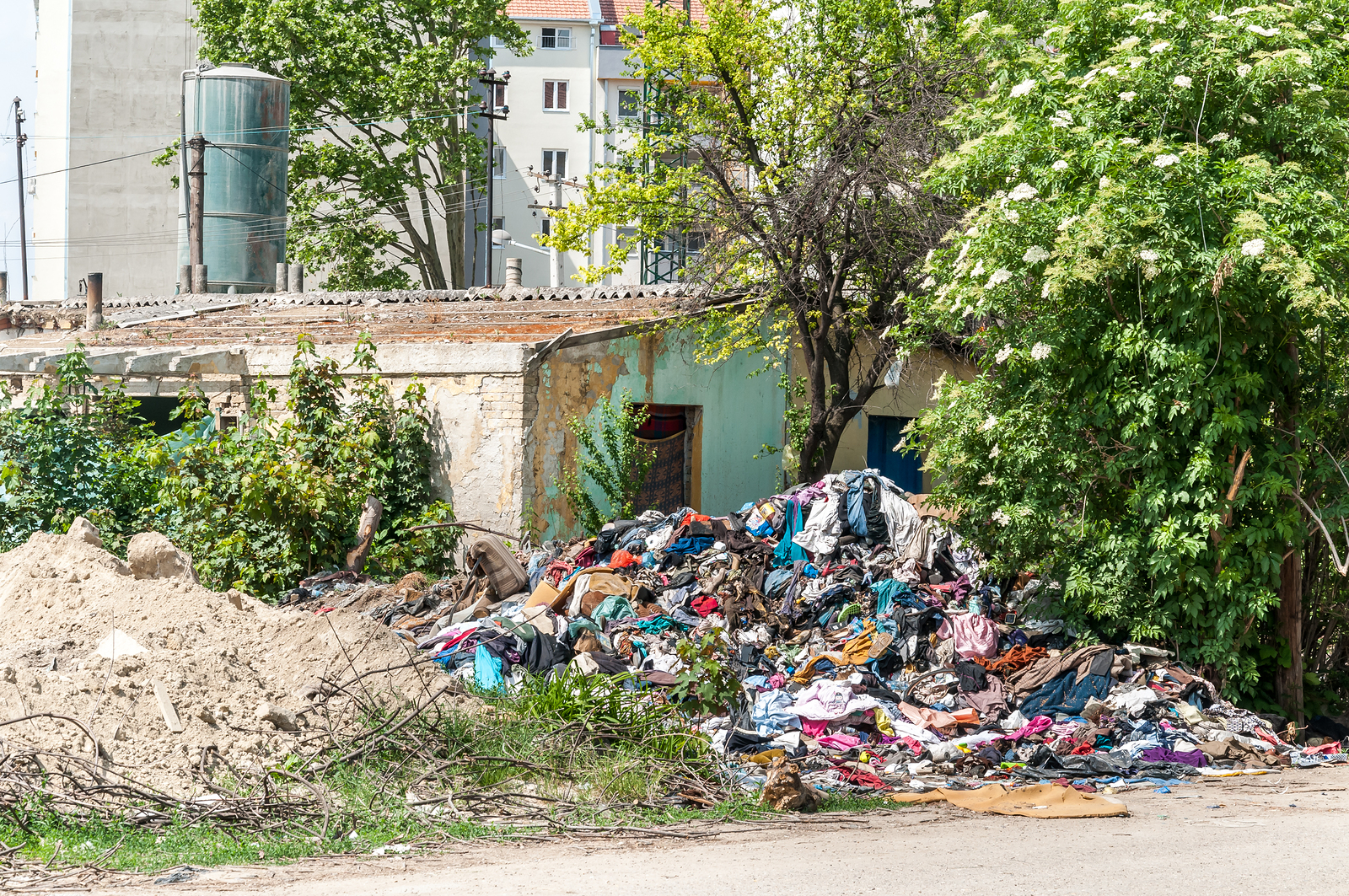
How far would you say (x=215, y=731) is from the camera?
6.37 meters

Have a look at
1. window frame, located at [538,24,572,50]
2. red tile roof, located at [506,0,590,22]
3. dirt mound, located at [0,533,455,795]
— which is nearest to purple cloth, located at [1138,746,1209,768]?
dirt mound, located at [0,533,455,795]

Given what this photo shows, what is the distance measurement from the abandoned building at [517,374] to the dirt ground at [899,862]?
7708 mm

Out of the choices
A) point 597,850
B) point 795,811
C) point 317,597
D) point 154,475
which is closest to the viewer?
point 597,850

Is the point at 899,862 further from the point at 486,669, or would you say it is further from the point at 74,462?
the point at 74,462

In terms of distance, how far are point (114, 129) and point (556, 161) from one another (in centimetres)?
1694

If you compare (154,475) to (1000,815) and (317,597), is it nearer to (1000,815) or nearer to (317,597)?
(317,597)

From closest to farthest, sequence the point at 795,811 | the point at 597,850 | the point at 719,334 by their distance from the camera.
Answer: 1. the point at 597,850
2. the point at 795,811
3. the point at 719,334

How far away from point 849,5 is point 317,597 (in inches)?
398

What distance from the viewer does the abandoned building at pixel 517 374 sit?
13109 millimetres

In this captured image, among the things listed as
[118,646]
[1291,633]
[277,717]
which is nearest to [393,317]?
[118,646]

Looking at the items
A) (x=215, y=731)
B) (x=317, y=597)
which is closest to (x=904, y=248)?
(x=317, y=597)

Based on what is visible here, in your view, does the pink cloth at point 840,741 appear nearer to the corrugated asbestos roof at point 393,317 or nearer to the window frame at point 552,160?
the corrugated asbestos roof at point 393,317

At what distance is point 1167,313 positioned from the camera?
8.20 metres

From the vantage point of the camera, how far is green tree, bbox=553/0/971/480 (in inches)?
553
